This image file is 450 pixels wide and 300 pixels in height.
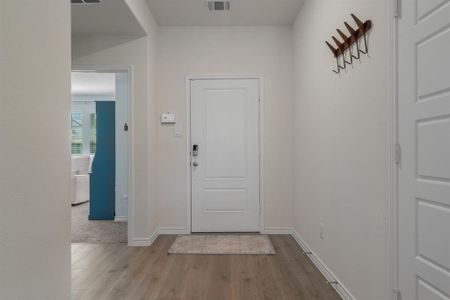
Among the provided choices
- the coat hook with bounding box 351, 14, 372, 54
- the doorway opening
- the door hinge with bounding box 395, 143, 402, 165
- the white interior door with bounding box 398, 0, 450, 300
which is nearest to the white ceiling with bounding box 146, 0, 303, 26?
Answer: the doorway opening

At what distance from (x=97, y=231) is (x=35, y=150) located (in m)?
3.03

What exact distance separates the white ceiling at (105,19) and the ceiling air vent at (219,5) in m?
0.81

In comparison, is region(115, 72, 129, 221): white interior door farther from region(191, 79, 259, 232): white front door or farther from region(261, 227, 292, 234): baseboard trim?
region(261, 227, 292, 234): baseboard trim

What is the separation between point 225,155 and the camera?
12.8 feet

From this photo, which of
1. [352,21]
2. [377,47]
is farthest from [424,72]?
[352,21]

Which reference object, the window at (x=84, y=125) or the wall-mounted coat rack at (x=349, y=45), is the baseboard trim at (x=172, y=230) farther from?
the window at (x=84, y=125)

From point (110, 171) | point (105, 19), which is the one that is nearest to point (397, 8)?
point (105, 19)

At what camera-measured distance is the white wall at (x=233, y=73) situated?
3871 mm

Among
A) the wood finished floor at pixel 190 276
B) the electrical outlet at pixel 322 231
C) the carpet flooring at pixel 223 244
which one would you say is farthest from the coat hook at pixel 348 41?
the carpet flooring at pixel 223 244

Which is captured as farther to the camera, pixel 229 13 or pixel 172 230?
pixel 172 230

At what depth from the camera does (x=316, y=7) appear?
2.86 metres

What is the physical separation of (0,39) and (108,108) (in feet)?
12.2

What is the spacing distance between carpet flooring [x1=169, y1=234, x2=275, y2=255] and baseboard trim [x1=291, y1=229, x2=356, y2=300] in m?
0.35

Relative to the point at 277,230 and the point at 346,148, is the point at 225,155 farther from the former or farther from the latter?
the point at 346,148
